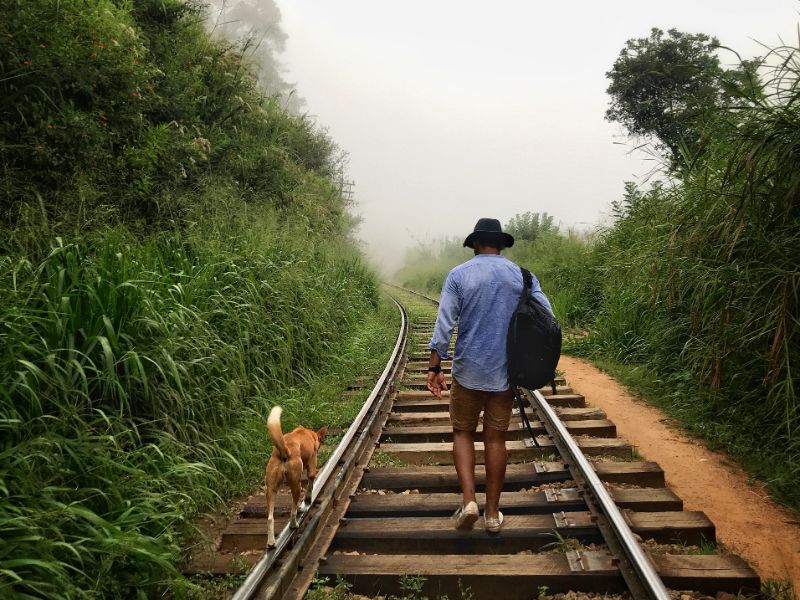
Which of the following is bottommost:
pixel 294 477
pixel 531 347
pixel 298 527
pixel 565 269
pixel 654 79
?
pixel 298 527

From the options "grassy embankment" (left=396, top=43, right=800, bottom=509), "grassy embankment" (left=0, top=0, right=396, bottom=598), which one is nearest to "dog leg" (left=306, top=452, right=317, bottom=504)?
"grassy embankment" (left=0, top=0, right=396, bottom=598)

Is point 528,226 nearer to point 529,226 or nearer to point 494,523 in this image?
point 529,226

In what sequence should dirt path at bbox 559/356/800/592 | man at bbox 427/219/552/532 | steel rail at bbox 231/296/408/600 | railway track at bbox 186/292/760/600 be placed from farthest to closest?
man at bbox 427/219/552/532, dirt path at bbox 559/356/800/592, railway track at bbox 186/292/760/600, steel rail at bbox 231/296/408/600

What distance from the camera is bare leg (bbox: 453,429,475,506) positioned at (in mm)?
3243

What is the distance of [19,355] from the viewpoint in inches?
118

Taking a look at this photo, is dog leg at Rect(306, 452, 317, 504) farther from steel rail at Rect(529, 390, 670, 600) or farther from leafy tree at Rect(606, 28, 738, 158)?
leafy tree at Rect(606, 28, 738, 158)

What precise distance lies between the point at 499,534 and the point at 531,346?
109cm

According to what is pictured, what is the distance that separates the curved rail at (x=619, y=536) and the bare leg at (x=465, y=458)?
2.46 ft

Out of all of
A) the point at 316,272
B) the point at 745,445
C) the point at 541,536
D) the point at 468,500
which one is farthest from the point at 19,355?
the point at 316,272

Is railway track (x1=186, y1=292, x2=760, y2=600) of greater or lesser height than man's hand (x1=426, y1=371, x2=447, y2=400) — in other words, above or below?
below

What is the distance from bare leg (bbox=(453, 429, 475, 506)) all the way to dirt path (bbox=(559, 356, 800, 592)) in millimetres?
1550

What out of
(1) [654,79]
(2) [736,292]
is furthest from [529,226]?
(2) [736,292]

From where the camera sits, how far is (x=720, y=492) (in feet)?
13.0

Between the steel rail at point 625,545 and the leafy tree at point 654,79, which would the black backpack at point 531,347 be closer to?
the steel rail at point 625,545
